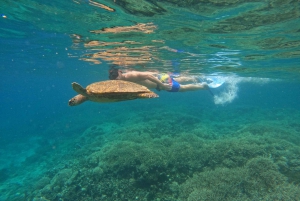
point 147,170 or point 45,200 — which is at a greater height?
point 147,170

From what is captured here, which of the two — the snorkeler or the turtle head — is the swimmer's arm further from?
the turtle head

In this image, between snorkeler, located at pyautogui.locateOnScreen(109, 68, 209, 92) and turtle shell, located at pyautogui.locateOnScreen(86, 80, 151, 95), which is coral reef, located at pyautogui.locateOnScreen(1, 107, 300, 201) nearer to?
snorkeler, located at pyautogui.locateOnScreen(109, 68, 209, 92)

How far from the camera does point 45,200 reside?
10.3m

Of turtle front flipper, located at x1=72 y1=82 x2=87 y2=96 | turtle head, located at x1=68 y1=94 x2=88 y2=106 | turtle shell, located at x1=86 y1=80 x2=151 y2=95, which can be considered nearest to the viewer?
turtle front flipper, located at x1=72 y1=82 x2=87 y2=96

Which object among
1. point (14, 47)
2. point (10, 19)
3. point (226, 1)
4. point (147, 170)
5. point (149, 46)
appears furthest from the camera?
point (14, 47)

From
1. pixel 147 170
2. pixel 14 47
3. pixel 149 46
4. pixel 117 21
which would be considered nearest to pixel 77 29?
pixel 117 21

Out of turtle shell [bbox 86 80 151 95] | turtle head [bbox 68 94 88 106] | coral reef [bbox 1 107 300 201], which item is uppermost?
turtle shell [bbox 86 80 151 95]


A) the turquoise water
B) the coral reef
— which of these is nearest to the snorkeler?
the turquoise water

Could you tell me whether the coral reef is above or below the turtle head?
below

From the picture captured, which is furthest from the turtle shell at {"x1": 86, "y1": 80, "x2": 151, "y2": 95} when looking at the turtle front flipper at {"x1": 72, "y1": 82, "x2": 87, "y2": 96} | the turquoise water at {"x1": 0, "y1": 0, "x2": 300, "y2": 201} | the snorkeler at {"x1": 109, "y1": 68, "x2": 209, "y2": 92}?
the turquoise water at {"x1": 0, "y1": 0, "x2": 300, "y2": 201}

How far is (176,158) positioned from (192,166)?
1.06 m

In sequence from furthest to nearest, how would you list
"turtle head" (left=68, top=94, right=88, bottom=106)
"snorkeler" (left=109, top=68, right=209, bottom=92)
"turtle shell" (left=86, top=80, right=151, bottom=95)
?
"snorkeler" (left=109, top=68, right=209, bottom=92) → "turtle head" (left=68, top=94, right=88, bottom=106) → "turtle shell" (left=86, top=80, right=151, bottom=95)

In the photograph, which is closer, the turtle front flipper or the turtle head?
the turtle front flipper

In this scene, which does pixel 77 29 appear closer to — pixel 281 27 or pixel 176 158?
pixel 176 158
